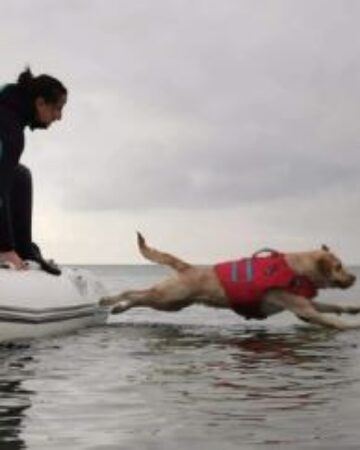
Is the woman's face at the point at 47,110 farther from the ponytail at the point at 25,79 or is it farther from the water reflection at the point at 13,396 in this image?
the water reflection at the point at 13,396

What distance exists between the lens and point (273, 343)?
42.2 ft

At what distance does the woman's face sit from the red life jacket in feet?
15.0

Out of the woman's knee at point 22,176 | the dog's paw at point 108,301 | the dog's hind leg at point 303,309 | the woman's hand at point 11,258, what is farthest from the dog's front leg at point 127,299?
the woman's hand at point 11,258

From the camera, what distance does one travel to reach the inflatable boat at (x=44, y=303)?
11641 mm

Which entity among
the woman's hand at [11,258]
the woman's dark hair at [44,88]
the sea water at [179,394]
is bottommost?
the sea water at [179,394]

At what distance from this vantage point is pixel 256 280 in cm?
1474

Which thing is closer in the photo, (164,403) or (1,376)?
(164,403)

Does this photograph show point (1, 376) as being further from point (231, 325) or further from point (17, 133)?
point (231, 325)

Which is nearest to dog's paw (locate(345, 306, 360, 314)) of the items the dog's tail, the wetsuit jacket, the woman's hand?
the dog's tail

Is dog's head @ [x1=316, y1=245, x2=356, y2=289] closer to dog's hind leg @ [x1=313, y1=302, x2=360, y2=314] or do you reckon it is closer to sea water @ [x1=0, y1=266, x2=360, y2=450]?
dog's hind leg @ [x1=313, y1=302, x2=360, y2=314]

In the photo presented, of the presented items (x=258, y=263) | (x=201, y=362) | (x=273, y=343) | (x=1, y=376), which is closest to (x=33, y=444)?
(x=1, y=376)

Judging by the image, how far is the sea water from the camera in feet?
19.5

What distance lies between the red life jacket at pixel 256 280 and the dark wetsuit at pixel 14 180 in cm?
316

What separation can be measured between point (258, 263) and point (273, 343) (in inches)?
88.4
